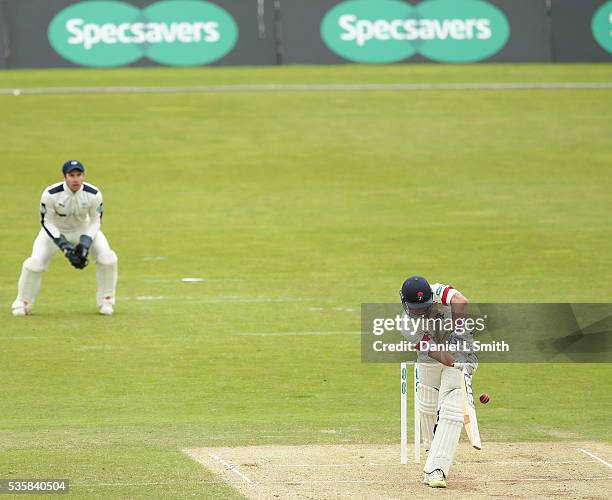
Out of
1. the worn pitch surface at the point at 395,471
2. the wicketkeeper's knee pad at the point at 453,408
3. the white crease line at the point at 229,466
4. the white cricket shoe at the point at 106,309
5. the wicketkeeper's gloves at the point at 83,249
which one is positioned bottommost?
the worn pitch surface at the point at 395,471

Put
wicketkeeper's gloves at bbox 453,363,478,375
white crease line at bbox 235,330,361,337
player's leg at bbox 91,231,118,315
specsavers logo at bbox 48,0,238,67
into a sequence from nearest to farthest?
wicketkeeper's gloves at bbox 453,363,478,375 → white crease line at bbox 235,330,361,337 → player's leg at bbox 91,231,118,315 → specsavers logo at bbox 48,0,238,67

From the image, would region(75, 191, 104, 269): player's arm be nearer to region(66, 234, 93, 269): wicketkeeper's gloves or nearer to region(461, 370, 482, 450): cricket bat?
region(66, 234, 93, 269): wicketkeeper's gloves

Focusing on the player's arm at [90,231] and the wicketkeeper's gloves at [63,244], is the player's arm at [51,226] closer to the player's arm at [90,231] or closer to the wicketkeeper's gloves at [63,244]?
the wicketkeeper's gloves at [63,244]

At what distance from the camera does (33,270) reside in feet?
60.4

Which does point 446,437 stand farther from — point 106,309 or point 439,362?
point 106,309

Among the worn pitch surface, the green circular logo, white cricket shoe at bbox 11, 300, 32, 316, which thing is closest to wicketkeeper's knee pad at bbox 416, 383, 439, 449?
the worn pitch surface

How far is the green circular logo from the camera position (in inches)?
1389

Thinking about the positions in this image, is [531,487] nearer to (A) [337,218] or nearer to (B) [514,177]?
(A) [337,218]

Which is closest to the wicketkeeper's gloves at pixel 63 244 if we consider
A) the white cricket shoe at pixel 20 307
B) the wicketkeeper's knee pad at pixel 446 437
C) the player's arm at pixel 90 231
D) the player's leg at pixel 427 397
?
the player's arm at pixel 90 231

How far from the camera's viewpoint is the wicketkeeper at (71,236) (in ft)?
59.7

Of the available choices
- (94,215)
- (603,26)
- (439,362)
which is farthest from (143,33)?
(439,362)

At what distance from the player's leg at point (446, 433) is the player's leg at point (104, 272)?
8373 millimetres

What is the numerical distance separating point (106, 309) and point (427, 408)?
8.44 m

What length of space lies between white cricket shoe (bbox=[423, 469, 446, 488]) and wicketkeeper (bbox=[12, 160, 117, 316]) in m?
8.62
